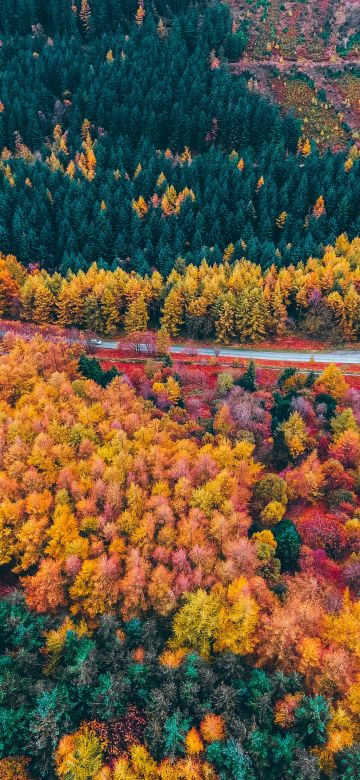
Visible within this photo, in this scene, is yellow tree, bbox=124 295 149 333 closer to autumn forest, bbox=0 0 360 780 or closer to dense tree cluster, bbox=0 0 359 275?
autumn forest, bbox=0 0 360 780

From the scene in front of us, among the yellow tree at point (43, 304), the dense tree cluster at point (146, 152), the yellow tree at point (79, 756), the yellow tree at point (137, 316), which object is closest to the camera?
the yellow tree at point (79, 756)

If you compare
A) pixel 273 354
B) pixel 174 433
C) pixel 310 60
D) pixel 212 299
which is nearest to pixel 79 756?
pixel 174 433

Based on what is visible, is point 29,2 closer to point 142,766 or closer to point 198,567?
point 198,567

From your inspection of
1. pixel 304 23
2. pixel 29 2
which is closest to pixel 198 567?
pixel 304 23

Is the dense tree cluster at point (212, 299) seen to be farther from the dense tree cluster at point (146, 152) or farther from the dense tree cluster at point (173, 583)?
the dense tree cluster at point (173, 583)

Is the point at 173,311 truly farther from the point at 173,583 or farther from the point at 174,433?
the point at 173,583

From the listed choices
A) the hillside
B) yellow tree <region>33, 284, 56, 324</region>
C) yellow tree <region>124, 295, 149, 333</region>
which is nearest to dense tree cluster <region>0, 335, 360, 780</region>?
yellow tree <region>33, 284, 56, 324</region>

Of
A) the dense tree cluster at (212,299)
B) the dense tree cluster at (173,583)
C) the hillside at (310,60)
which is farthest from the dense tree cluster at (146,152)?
the dense tree cluster at (173,583)
